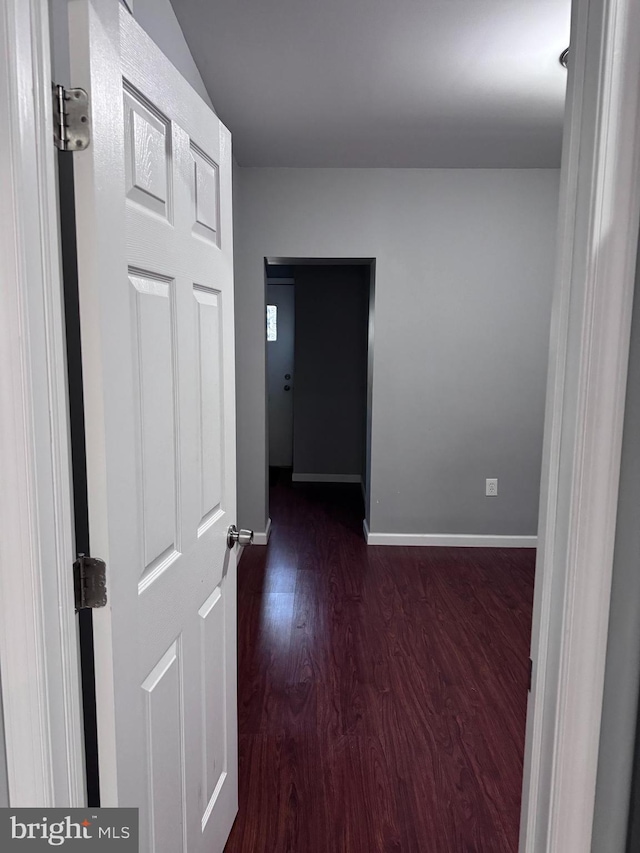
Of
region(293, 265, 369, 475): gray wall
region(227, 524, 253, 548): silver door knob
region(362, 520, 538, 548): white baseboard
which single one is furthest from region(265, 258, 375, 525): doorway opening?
region(227, 524, 253, 548): silver door knob

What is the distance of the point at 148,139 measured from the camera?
3.61 ft

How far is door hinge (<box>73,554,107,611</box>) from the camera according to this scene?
951mm

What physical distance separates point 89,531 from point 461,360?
3.65m

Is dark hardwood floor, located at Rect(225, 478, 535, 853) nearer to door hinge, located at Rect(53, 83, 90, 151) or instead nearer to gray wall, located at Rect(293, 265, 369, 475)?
door hinge, located at Rect(53, 83, 90, 151)

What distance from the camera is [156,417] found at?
3.81 feet

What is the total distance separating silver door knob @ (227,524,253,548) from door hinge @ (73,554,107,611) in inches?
25.7

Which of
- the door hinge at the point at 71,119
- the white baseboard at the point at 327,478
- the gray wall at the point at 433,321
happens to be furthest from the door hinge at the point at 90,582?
the white baseboard at the point at 327,478

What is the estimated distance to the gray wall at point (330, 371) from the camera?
6184 millimetres

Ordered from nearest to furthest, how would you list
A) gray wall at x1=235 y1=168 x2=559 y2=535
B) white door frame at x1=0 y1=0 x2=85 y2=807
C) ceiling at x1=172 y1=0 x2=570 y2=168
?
white door frame at x1=0 y1=0 x2=85 y2=807 < ceiling at x1=172 y1=0 x2=570 y2=168 < gray wall at x1=235 y1=168 x2=559 y2=535

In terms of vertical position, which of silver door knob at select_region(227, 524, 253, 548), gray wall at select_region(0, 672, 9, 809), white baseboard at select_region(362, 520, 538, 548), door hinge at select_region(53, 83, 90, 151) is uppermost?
door hinge at select_region(53, 83, 90, 151)

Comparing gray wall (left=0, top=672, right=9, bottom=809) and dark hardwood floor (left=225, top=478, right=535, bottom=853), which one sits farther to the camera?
dark hardwood floor (left=225, top=478, right=535, bottom=853)

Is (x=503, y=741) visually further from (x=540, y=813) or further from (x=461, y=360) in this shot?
(x=461, y=360)

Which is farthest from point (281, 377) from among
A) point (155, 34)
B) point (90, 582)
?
point (90, 582)

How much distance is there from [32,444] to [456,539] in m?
3.93
